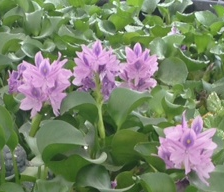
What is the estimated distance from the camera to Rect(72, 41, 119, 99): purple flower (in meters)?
0.88

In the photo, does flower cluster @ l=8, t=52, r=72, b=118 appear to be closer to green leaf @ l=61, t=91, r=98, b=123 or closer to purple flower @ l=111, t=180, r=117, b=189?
green leaf @ l=61, t=91, r=98, b=123

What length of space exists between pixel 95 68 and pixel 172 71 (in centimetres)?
37

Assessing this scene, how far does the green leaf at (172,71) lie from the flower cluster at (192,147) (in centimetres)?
46

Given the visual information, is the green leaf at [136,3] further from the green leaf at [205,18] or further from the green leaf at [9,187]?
the green leaf at [9,187]

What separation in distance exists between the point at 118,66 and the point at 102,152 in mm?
140

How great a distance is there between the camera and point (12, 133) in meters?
0.81

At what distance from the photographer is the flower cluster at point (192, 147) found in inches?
28.5

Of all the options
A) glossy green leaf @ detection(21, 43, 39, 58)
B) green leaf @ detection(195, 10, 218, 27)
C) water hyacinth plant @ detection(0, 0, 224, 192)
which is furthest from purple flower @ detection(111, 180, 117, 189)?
green leaf @ detection(195, 10, 218, 27)

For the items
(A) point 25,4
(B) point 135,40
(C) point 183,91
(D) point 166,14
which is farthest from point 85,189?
(D) point 166,14

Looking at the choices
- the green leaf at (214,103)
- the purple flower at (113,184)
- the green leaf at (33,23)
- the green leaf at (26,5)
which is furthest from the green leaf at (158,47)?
the purple flower at (113,184)

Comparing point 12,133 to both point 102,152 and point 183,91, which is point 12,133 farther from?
point 183,91

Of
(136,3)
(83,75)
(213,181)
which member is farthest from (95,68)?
(136,3)

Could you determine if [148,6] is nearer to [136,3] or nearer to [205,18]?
[136,3]

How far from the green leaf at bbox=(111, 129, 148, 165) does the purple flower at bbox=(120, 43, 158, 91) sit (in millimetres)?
145
